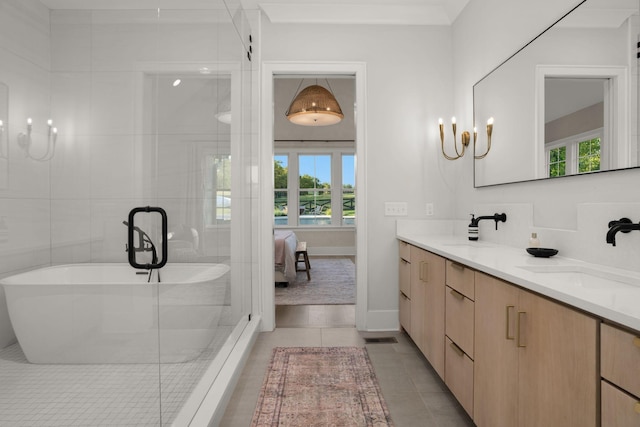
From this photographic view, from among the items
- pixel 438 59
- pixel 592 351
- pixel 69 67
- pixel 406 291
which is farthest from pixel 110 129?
pixel 438 59

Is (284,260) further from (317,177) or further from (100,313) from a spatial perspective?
(100,313)

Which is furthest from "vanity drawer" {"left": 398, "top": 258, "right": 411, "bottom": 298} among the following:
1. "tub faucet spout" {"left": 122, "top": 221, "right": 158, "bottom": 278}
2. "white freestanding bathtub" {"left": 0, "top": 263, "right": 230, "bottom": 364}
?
"tub faucet spout" {"left": 122, "top": 221, "right": 158, "bottom": 278}

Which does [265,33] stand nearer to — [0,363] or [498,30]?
[498,30]

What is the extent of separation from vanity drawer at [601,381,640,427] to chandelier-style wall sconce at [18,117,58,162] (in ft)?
4.33

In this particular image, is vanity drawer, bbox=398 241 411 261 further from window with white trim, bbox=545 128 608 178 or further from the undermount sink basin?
the undermount sink basin

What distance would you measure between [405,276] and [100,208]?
2369 millimetres

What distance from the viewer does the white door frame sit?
9.95 feet

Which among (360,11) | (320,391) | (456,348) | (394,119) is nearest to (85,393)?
(320,391)

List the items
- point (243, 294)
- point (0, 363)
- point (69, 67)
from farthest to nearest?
1. point (243, 294)
2. point (69, 67)
3. point (0, 363)

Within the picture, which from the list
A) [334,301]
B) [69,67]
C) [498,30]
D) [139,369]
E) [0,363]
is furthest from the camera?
[334,301]

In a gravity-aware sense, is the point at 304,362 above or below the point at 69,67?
below

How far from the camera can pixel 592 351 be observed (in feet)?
2.92

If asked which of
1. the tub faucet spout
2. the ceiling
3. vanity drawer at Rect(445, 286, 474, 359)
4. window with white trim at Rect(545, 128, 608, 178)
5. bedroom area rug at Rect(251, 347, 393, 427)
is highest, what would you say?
the ceiling

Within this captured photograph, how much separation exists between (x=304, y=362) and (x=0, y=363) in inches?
80.4
